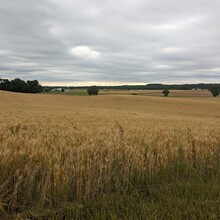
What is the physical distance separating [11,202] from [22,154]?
1306 millimetres

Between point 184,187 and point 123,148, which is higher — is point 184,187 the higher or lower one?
the lower one

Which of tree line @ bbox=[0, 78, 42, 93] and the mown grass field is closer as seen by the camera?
the mown grass field

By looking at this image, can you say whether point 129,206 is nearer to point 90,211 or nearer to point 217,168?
point 90,211

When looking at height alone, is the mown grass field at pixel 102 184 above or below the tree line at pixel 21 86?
below

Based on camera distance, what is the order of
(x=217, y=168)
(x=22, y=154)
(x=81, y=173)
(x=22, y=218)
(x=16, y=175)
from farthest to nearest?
(x=217, y=168), (x=22, y=154), (x=81, y=173), (x=16, y=175), (x=22, y=218)

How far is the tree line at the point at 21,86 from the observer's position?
11450 centimetres

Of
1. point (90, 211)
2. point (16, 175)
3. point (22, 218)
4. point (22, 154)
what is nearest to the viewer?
point (22, 218)

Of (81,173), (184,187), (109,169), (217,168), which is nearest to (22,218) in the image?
(81,173)

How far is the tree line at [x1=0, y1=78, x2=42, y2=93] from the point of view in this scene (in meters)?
114

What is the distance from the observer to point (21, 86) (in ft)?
376

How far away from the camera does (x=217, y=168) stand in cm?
661

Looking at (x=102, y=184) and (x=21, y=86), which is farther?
(x=21, y=86)

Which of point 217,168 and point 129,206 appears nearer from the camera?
point 129,206

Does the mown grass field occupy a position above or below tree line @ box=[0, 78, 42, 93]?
below
